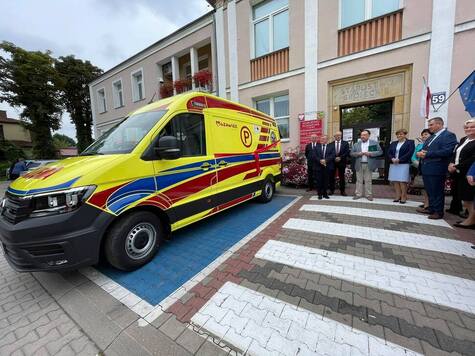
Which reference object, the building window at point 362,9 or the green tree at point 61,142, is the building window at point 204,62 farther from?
the green tree at point 61,142

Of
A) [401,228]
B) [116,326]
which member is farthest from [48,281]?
[401,228]

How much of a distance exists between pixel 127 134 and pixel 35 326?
2377mm

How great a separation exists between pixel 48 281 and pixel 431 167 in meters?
6.44

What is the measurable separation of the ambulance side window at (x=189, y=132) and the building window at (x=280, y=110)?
601cm

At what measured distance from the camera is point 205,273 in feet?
8.74

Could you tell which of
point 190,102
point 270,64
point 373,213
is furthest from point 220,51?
point 373,213

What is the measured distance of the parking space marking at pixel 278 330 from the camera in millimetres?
1612

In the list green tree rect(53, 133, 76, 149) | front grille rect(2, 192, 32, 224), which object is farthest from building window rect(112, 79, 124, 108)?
green tree rect(53, 133, 76, 149)

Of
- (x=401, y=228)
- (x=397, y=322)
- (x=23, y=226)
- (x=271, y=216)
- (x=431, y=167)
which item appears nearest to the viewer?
(x=397, y=322)

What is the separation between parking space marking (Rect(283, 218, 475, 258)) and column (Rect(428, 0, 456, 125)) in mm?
4683

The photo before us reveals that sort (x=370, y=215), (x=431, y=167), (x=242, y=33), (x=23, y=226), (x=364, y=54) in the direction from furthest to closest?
1. (x=242, y=33)
2. (x=364, y=54)
3. (x=370, y=215)
4. (x=431, y=167)
5. (x=23, y=226)

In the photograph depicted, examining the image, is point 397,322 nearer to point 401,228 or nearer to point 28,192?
point 401,228

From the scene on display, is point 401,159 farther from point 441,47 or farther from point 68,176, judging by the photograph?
point 68,176

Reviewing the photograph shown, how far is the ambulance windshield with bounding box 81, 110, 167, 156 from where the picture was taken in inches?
113
